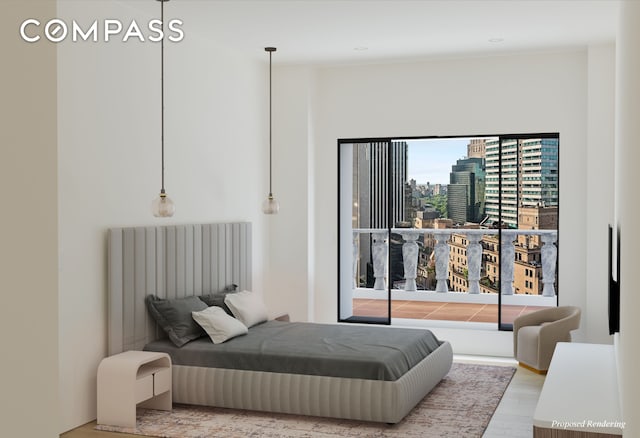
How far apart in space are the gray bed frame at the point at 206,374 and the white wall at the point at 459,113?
187cm

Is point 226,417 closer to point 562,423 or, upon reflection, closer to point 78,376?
point 78,376

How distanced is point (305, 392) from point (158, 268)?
4.83 ft

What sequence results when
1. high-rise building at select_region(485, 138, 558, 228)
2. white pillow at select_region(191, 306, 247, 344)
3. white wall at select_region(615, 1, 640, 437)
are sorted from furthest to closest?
high-rise building at select_region(485, 138, 558, 228), white pillow at select_region(191, 306, 247, 344), white wall at select_region(615, 1, 640, 437)

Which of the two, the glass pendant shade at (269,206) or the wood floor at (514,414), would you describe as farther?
the glass pendant shade at (269,206)

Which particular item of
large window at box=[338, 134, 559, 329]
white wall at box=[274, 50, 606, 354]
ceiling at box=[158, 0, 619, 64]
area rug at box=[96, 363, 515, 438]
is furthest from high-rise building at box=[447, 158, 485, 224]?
area rug at box=[96, 363, 515, 438]

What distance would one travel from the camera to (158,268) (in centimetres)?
551

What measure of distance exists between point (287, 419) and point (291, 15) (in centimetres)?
293

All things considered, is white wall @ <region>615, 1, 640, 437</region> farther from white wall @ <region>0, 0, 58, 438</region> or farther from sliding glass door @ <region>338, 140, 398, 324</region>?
sliding glass door @ <region>338, 140, 398, 324</region>

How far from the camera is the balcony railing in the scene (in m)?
7.52

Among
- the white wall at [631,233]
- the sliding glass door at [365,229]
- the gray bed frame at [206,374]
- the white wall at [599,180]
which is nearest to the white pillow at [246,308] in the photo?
the gray bed frame at [206,374]

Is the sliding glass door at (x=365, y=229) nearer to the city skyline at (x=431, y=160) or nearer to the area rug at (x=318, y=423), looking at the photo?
the city skyline at (x=431, y=160)

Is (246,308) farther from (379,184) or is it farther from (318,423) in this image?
(379,184)

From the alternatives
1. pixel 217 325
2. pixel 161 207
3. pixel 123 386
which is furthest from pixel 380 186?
Answer: pixel 123 386

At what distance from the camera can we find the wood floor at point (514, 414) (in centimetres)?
463
